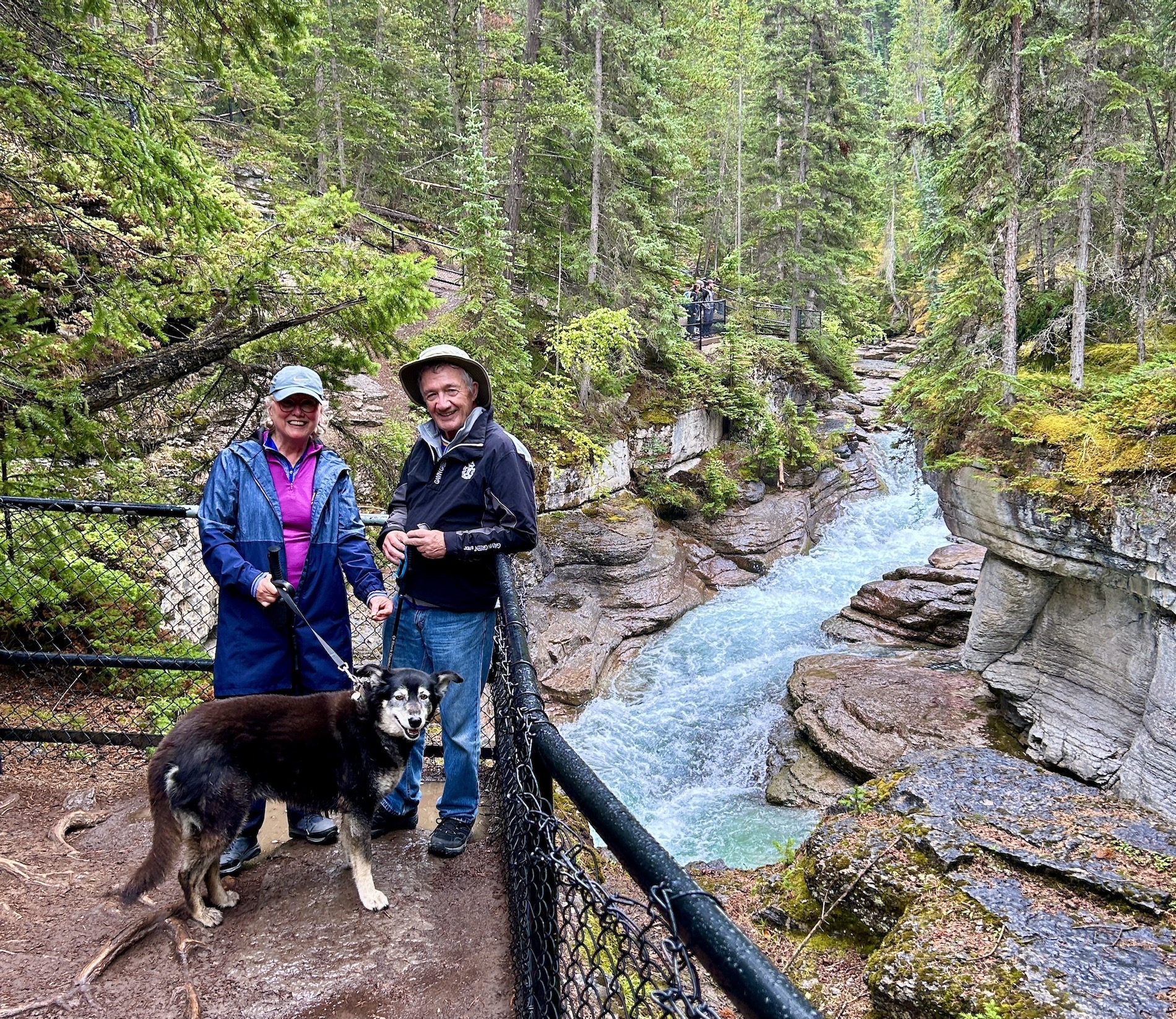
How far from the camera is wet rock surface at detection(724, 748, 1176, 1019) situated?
4965 mm

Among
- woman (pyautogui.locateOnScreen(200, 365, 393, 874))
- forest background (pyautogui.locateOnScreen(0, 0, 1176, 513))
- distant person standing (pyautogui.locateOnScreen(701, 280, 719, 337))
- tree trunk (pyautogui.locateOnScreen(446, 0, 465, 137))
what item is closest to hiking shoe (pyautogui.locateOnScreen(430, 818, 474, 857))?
woman (pyautogui.locateOnScreen(200, 365, 393, 874))

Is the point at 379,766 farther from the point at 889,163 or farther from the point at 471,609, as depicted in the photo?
the point at 889,163

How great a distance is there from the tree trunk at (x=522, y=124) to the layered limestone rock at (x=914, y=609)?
456 inches

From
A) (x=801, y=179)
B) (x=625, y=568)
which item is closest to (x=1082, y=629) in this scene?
(x=625, y=568)

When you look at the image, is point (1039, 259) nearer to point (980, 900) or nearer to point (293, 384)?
point (980, 900)

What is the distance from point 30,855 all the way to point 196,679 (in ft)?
7.43

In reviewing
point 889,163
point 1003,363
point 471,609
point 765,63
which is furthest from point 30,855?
point 889,163

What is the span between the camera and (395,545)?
328cm

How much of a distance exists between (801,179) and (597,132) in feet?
38.9

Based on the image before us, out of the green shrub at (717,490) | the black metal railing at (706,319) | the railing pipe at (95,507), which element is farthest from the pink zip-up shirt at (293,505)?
the black metal railing at (706,319)

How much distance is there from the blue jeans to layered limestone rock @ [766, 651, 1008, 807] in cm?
865

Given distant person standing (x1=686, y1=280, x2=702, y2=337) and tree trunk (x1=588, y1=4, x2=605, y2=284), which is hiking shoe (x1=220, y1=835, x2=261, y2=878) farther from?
distant person standing (x1=686, y1=280, x2=702, y2=337)

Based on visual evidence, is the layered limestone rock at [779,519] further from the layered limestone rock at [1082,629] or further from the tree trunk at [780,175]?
the tree trunk at [780,175]

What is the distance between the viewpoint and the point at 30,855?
11.8 ft
